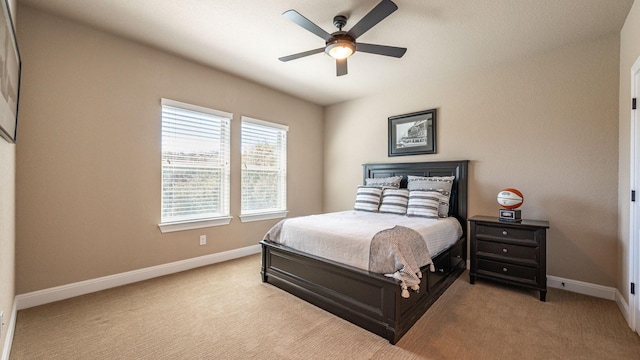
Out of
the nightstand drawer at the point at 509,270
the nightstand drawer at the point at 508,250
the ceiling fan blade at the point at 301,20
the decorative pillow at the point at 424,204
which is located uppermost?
the ceiling fan blade at the point at 301,20

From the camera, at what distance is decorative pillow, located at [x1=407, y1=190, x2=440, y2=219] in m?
3.28

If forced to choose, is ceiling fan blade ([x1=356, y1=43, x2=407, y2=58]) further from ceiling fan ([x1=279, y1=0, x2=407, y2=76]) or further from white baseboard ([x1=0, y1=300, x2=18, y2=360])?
white baseboard ([x1=0, y1=300, x2=18, y2=360])

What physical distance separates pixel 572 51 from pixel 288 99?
383 centimetres

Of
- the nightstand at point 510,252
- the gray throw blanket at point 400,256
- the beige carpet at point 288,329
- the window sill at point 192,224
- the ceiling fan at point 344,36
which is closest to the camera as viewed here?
the beige carpet at point 288,329

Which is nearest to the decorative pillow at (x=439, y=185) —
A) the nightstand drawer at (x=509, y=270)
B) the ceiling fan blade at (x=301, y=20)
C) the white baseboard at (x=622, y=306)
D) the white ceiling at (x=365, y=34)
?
the nightstand drawer at (x=509, y=270)

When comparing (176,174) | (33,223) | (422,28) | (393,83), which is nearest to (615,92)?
(422,28)

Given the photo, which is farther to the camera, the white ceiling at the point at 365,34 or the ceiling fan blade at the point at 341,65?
the ceiling fan blade at the point at 341,65

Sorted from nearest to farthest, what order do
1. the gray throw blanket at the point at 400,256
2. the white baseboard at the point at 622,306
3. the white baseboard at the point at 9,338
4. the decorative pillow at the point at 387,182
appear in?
the white baseboard at the point at 9,338 → the gray throw blanket at the point at 400,256 → the white baseboard at the point at 622,306 → the decorative pillow at the point at 387,182

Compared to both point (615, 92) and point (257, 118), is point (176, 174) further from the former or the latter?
point (615, 92)

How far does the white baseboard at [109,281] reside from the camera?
2426 mm

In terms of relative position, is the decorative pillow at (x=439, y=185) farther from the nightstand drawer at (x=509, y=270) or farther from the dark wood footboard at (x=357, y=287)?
the nightstand drawer at (x=509, y=270)

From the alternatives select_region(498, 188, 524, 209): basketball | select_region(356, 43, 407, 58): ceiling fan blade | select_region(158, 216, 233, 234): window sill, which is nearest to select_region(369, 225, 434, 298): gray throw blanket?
select_region(498, 188, 524, 209): basketball

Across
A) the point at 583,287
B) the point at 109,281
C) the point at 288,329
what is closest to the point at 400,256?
the point at 288,329

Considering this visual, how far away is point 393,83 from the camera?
4.18 m
